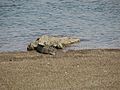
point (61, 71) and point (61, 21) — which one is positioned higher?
point (61, 71)

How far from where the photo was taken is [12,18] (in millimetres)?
26188

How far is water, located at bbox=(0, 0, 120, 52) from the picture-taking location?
19.4 meters

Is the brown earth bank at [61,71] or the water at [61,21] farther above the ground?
the brown earth bank at [61,71]

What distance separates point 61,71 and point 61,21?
41.6 feet

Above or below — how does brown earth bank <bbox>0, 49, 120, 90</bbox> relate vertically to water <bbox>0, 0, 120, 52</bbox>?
above

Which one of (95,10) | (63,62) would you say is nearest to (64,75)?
(63,62)

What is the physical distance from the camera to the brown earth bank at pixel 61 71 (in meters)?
11.3

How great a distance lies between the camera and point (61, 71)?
505 inches

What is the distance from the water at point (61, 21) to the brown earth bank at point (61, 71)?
2420 millimetres

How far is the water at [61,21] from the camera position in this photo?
19409 mm

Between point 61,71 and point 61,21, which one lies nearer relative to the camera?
point 61,71

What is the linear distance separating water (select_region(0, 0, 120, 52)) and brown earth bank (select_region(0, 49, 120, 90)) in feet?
7.94

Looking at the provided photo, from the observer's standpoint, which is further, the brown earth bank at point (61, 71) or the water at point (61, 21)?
the water at point (61, 21)

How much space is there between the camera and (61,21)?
82.9 feet
